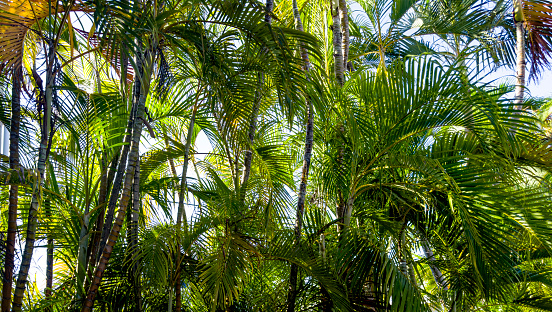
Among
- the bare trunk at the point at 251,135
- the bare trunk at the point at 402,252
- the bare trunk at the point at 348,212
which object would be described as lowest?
the bare trunk at the point at 402,252

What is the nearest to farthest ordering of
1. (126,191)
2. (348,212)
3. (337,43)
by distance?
(126,191) < (348,212) < (337,43)

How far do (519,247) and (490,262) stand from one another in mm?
542

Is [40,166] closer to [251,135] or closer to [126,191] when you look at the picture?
[126,191]

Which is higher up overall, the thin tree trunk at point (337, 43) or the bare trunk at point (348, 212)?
the thin tree trunk at point (337, 43)

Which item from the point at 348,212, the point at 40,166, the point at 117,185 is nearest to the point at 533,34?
the point at 348,212

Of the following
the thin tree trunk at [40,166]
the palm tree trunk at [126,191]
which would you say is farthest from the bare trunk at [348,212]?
the thin tree trunk at [40,166]

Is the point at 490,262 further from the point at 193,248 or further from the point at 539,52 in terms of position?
the point at 539,52

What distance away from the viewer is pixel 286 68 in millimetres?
2072

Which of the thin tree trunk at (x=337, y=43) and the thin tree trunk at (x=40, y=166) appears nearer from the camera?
the thin tree trunk at (x=40, y=166)

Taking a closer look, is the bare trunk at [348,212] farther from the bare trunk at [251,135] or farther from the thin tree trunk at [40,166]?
the thin tree trunk at [40,166]

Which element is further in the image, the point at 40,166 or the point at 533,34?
the point at 533,34

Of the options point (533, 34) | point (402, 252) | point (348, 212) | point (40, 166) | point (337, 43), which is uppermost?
point (533, 34)

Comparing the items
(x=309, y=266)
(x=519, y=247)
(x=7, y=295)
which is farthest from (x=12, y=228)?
(x=519, y=247)

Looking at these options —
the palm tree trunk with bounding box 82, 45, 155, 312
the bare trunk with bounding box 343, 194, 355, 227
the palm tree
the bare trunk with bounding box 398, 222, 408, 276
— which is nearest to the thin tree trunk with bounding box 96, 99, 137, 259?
the palm tree trunk with bounding box 82, 45, 155, 312
